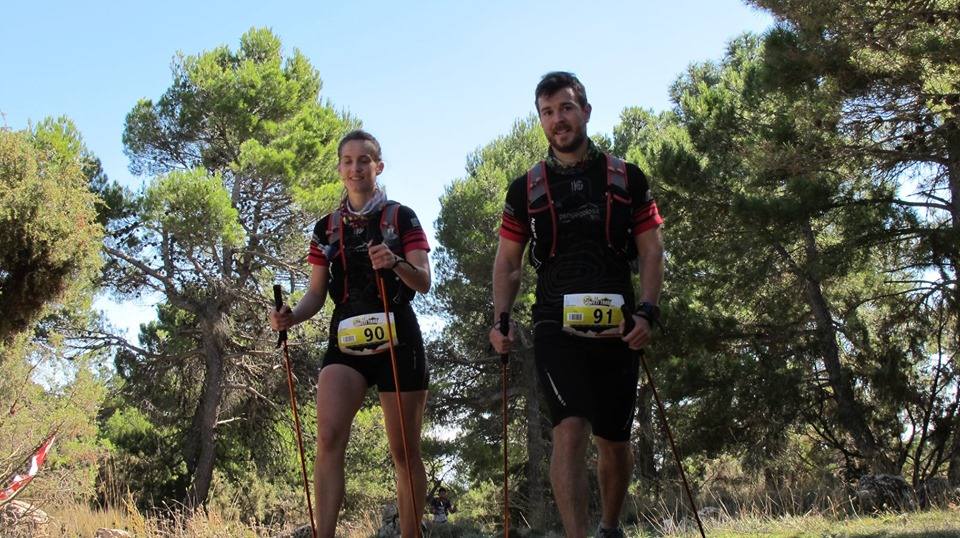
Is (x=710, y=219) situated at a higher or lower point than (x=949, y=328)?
higher

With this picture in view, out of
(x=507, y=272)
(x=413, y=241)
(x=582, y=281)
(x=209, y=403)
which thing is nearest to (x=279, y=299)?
(x=413, y=241)

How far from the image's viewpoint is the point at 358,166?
452cm

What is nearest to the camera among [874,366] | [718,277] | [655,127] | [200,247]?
[874,366]

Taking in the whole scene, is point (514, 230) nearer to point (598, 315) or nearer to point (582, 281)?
point (582, 281)

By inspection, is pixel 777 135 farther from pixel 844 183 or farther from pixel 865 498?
pixel 865 498

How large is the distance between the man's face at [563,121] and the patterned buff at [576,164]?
1.8 inches

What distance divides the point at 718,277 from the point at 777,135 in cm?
412

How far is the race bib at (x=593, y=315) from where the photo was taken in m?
3.74

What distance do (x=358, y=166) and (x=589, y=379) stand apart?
1665 millimetres

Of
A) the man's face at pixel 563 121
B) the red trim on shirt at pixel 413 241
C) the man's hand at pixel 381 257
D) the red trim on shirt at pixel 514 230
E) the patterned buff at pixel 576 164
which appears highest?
the man's face at pixel 563 121

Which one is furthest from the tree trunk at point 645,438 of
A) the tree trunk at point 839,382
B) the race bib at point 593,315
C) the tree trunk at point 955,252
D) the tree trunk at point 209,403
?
the race bib at point 593,315

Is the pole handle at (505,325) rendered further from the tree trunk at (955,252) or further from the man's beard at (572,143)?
the tree trunk at (955,252)

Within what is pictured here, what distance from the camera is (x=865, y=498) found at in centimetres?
980

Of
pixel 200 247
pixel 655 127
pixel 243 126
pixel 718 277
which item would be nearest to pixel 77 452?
pixel 200 247
